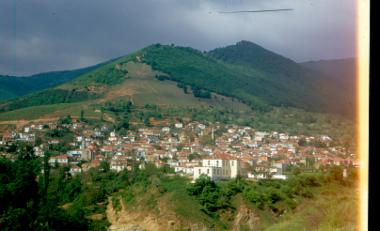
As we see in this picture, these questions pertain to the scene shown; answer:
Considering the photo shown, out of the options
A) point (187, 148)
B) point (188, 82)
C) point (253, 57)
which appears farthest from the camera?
point (188, 82)

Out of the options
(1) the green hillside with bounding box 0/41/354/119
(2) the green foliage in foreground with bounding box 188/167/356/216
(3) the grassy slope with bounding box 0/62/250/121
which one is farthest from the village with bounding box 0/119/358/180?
(1) the green hillside with bounding box 0/41/354/119

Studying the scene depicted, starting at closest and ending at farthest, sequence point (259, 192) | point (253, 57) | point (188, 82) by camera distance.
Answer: point (259, 192)
point (253, 57)
point (188, 82)

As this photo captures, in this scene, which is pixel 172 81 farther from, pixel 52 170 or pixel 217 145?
pixel 52 170

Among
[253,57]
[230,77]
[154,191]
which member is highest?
[253,57]

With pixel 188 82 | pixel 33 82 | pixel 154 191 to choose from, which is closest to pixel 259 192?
pixel 154 191

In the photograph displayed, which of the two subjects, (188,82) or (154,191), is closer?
(154,191)

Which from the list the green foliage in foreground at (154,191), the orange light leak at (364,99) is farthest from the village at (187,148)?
the orange light leak at (364,99)

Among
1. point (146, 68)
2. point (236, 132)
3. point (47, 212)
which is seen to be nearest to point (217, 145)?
point (236, 132)

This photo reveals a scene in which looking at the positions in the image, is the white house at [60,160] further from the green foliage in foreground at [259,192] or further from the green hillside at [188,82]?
the green hillside at [188,82]

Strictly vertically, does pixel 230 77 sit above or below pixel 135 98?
above

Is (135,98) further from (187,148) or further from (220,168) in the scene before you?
(220,168)
